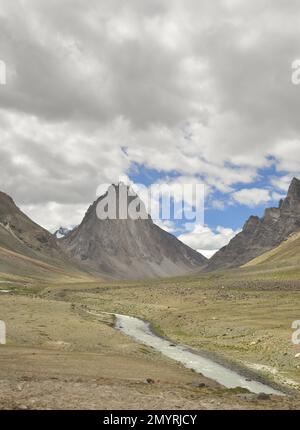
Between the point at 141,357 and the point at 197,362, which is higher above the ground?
A: the point at 141,357

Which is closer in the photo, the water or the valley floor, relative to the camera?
the valley floor

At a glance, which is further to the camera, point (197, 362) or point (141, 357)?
point (197, 362)

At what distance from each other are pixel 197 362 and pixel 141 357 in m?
5.31

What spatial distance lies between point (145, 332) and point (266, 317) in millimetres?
18040

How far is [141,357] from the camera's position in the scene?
4638 cm

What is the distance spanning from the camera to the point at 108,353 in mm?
47156

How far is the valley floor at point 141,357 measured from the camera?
26.0 meters

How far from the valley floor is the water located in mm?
1805

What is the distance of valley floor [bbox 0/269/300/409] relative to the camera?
2598 cm

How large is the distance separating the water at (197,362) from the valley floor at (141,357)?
1805mm

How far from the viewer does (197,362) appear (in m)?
46.9
